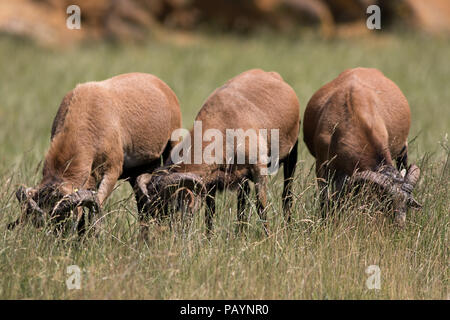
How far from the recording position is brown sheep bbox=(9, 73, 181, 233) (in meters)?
6.64

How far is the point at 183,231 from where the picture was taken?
662 cm

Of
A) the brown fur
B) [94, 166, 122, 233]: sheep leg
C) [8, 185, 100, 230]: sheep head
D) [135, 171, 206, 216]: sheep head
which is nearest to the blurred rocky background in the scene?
the brown fur

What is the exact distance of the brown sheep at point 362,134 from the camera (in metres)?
6.93

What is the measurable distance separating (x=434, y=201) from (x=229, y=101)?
8.14 feet

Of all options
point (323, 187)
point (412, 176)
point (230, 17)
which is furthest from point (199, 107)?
point (412, 176)

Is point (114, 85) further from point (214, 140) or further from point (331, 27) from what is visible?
point (331, 27)

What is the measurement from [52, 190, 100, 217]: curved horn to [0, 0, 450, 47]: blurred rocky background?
16.9 meters

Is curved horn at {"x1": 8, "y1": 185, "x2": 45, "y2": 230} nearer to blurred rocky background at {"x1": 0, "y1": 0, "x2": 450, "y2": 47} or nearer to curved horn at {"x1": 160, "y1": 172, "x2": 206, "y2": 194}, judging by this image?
curved horn at {"x1": 160, "y1": 172, "x2": 206, "y2": 194}

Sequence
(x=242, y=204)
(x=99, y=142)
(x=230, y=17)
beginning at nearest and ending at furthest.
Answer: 1. (x=99, y=142)
2. (x=242, y=204)
3. (x=230, y=17)

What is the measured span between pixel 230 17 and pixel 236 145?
17347mm

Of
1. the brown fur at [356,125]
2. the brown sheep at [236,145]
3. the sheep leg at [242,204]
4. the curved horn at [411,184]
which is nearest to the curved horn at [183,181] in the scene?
the brown sheep at [236,145]

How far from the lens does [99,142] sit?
24.2ft

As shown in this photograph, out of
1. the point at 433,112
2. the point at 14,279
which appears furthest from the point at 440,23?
the point at 14,279

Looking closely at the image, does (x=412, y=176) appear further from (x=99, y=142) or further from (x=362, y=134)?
(x=99, y=142)
